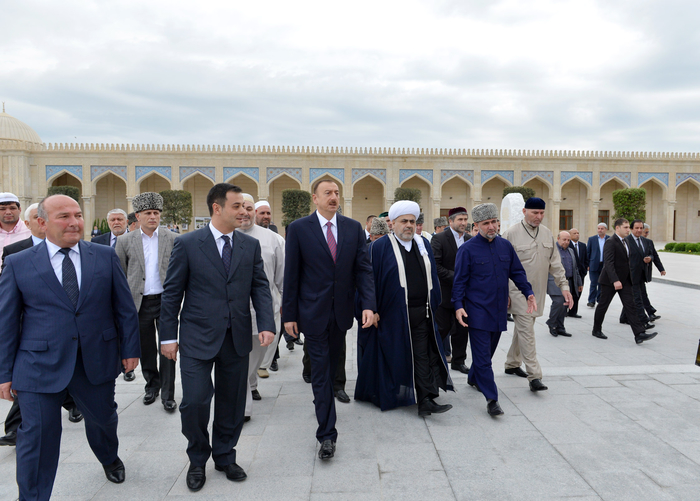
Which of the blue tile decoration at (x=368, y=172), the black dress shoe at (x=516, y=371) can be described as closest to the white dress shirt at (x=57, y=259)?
the black dress shoe at (x=516, y=371)

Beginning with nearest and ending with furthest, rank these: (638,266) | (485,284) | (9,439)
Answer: (9,439), (485,284), (638,266)

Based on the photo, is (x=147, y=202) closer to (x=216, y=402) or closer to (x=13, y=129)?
(x=216, y=402)

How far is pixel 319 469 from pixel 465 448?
0.81 m

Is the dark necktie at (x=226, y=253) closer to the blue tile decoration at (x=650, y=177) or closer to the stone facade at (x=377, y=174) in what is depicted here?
the stone facade at (x=377, y=174)

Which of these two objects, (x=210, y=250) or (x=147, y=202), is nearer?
(x=210, y=250)

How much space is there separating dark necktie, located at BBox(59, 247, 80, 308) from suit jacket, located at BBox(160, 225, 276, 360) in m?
0.36

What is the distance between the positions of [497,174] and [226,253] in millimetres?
26359

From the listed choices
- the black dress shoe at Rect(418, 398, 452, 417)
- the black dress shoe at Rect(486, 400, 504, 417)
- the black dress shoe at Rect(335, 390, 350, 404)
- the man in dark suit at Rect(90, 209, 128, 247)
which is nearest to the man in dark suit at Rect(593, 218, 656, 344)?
the black dress shoe at Rect(486, 400, 504, 417)

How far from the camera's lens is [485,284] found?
323cm

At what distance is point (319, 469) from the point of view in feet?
7.66

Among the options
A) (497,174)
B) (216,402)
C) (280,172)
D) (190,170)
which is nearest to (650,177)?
(497,174)

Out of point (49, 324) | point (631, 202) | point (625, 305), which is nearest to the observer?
point (49, 324)

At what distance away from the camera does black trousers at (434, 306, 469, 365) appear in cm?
411

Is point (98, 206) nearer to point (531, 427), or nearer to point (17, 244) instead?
point (17, 244)
